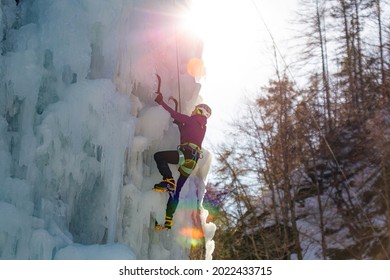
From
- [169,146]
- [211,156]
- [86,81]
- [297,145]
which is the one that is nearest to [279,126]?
[297,145]

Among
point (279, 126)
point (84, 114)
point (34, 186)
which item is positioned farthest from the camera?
point (279, 126)

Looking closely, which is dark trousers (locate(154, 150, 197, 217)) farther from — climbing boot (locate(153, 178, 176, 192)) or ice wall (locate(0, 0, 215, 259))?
ice wall (locate(0, 0, 215, 259))

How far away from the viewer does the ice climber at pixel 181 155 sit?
555cm

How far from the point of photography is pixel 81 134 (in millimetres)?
5156

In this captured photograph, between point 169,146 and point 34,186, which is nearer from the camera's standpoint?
point 34,186

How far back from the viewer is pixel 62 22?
5391mm

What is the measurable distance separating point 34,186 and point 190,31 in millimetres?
3493

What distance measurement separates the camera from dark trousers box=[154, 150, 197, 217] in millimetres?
5535

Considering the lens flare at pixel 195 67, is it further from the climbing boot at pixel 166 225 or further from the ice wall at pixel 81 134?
the climbing boot at pixel 166 225

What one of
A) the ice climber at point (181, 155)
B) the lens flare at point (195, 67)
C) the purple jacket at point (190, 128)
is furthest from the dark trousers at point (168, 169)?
the lens flare at point (195, 67)

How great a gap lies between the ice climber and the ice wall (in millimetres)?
249

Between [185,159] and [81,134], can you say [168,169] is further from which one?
[81,134]

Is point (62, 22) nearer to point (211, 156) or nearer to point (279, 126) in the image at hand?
point (211, 156)

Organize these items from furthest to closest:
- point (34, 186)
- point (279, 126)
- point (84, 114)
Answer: point (279, 126) → point (84, 114) → point (34, 186)
